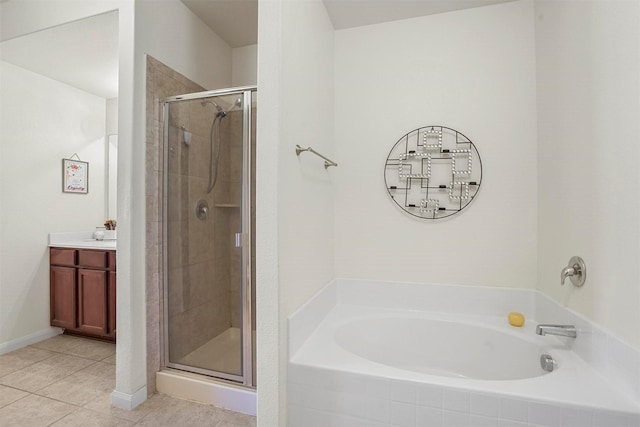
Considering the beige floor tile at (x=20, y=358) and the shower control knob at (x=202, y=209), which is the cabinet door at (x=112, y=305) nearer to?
the beige floor tile at (x=20, y=358)

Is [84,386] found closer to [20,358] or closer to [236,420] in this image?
[20,358]

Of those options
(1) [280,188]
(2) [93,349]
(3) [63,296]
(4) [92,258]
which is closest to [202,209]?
(1) [280,188]

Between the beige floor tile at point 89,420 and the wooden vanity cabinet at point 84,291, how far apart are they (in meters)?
0.91

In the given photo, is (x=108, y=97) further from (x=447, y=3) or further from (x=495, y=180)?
(x=495, y=180)

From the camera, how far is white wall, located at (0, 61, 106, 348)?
8.39 feet

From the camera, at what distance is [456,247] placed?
197cm

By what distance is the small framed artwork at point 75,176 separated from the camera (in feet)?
9.79

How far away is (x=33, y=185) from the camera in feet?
9.01

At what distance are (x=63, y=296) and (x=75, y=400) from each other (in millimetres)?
1279

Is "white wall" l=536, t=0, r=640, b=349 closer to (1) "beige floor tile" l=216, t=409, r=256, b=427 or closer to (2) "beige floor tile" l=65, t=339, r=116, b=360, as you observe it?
(1) "beige floor tile" l=216, t=409, r=256, b=427

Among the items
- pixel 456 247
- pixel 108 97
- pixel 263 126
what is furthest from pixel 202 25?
pixel 456 247

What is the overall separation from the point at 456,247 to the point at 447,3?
1527 millimetres

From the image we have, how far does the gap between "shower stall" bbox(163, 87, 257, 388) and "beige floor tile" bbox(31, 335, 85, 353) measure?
4.28 feet

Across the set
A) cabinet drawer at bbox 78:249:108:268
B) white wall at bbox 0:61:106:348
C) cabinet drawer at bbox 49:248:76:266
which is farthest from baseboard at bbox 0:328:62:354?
cabinet drawer at bbox 78:249:108:268
